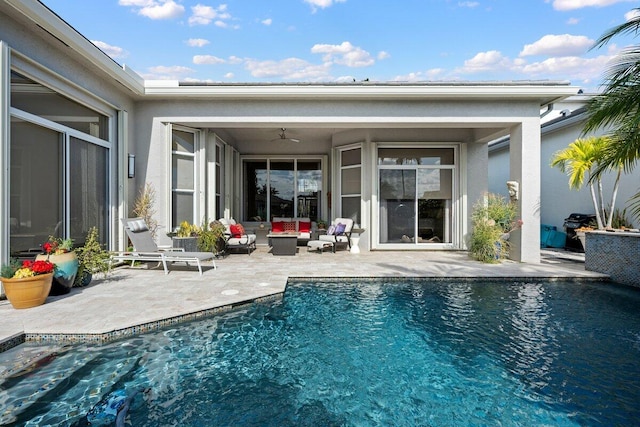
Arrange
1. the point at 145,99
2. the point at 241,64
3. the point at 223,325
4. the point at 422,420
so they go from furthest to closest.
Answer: the point at 241,64, the point at 145,99, the point at 223,325, the point at 422,420

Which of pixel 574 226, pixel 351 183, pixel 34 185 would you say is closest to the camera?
pixel 34 185

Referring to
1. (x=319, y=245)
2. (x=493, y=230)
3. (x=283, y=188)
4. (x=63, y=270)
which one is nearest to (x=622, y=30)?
(x=493, y=230)

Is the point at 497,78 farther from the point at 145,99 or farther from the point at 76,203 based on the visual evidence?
the point at 76,203

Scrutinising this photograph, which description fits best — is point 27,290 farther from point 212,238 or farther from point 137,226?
point 212,238

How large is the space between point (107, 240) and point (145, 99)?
3371 mm

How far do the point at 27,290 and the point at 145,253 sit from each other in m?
2.40

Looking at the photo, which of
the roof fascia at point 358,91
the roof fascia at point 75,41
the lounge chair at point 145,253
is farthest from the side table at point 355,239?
the roof fascia at point 75,41

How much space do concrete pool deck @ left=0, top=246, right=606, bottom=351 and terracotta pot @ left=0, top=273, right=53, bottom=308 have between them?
11 centimetres

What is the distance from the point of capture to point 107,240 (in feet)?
23.7

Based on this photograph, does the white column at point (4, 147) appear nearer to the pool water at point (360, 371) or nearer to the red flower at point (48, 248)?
the red flower at point (48, 248)

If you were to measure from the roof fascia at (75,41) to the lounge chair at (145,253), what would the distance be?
2889mm

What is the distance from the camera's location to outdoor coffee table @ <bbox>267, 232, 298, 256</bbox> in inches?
360

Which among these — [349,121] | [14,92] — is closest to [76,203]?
[14,92]

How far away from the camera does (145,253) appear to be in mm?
6570
